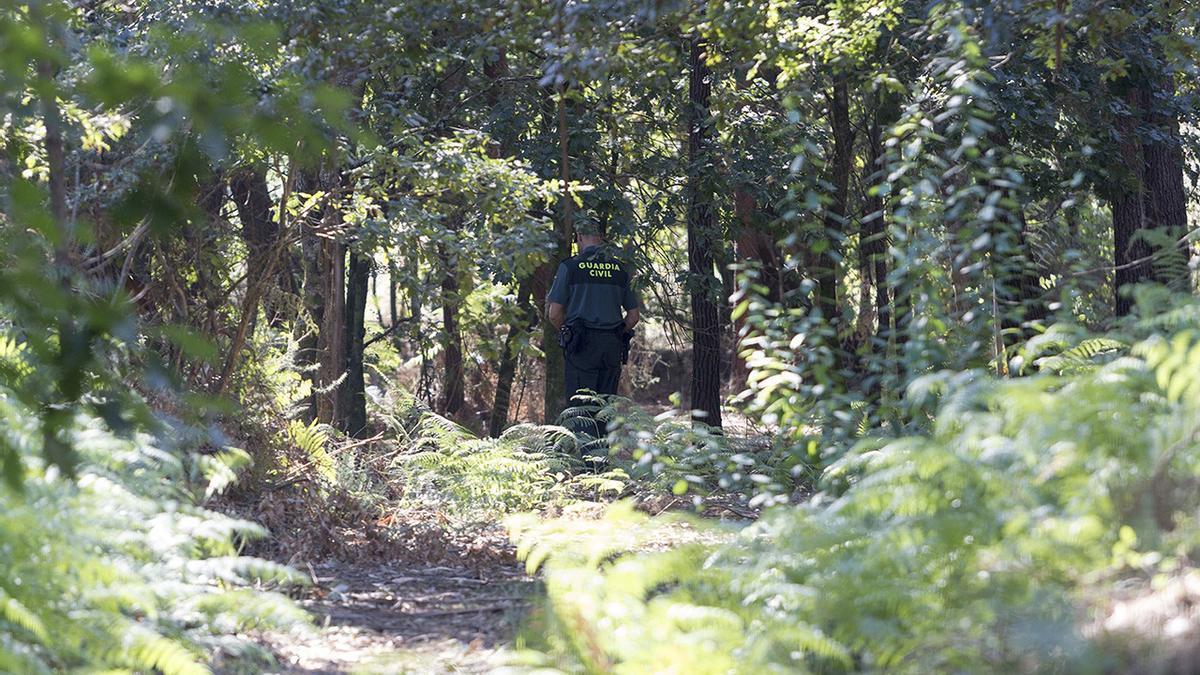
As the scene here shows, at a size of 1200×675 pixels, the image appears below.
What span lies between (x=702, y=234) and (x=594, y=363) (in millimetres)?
3235

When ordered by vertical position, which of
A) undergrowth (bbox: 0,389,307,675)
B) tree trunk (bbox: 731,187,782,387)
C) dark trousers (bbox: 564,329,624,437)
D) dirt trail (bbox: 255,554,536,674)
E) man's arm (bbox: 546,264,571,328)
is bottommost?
dirt trail (bbox: 255,554,536,674)

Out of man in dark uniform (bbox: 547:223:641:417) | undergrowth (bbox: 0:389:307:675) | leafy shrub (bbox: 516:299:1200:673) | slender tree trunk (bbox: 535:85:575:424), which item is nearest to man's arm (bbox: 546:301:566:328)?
man in dark uniform (bbox: 547:223:641:417)

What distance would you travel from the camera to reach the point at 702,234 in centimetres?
1423

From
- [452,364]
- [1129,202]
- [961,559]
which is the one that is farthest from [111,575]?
[452,364]

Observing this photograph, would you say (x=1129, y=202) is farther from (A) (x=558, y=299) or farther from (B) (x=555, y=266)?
(A) (x=558, y=299)

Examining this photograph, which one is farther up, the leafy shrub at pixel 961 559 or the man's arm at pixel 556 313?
the man's arm at pixel 556 313

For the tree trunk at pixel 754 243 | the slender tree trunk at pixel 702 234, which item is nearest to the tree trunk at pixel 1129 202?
the tree trunk at pixel 754 243

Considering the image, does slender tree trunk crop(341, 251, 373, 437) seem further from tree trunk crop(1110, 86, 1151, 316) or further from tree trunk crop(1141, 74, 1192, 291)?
tree trunk crop(1141, 74, 1192, 291)

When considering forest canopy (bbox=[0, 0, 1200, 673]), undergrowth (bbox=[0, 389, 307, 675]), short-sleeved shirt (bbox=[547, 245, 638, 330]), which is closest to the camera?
forest canopy (bbox=[0, 0, 1200, 673])

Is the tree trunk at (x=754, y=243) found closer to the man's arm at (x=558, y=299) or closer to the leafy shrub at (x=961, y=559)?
the man's arm at (x=558, y=299)

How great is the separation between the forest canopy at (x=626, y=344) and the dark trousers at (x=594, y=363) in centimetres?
40

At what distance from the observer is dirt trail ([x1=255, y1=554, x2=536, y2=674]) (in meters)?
5.71

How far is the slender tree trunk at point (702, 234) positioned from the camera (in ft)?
45.7

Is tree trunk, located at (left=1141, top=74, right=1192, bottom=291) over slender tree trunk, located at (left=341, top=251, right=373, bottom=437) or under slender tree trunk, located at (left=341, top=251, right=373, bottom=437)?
over
